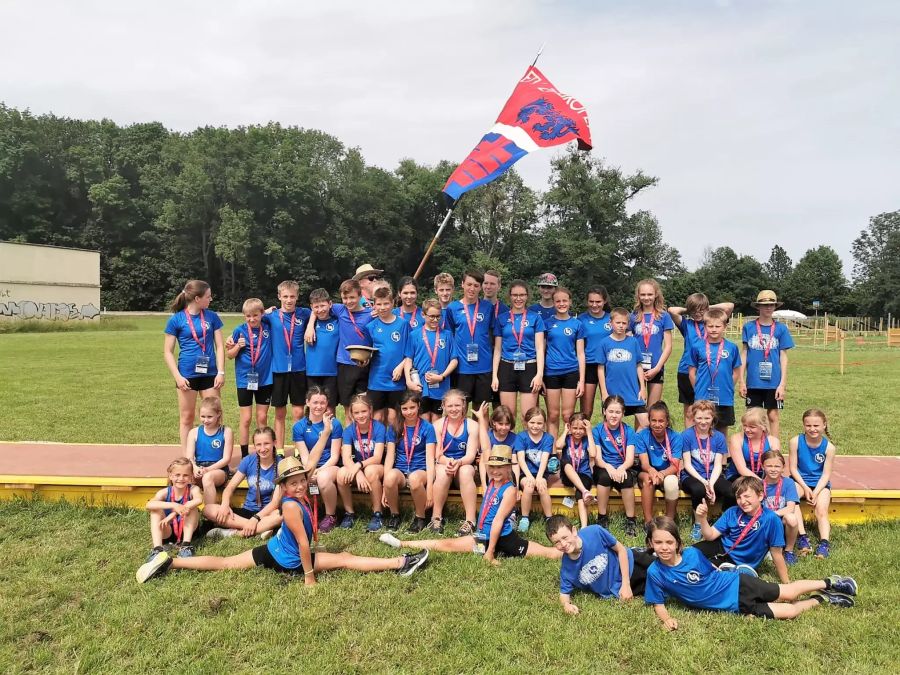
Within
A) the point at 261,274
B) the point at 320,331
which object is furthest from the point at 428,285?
the point at 320,331

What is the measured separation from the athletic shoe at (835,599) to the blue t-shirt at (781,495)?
905mm

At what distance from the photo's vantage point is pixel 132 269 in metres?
52.1

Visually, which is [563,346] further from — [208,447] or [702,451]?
[208,447]

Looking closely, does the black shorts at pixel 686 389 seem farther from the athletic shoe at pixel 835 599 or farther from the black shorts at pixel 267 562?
the black shorts at pixel 267 562

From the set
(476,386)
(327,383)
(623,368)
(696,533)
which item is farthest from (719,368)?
(327,383)

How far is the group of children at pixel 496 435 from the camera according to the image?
4270 mm

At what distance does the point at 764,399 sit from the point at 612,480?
223 centimetres

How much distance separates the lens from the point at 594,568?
3912mm

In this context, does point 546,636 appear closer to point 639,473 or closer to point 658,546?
point 658,546

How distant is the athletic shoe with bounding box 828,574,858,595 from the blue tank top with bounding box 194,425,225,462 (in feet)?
15.8

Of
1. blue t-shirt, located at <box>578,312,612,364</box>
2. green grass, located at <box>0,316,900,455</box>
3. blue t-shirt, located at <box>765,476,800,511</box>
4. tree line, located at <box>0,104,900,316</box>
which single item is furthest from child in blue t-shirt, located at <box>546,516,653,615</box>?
tree line, located at <box>0,104,900,316</box>

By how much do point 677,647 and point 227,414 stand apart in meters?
8.94

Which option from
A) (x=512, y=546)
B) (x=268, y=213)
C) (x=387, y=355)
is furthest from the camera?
(x=268, y=213)

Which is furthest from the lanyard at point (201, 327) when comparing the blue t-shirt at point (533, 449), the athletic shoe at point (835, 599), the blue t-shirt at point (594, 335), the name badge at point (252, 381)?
the athletic shoe at point (835, 599)
